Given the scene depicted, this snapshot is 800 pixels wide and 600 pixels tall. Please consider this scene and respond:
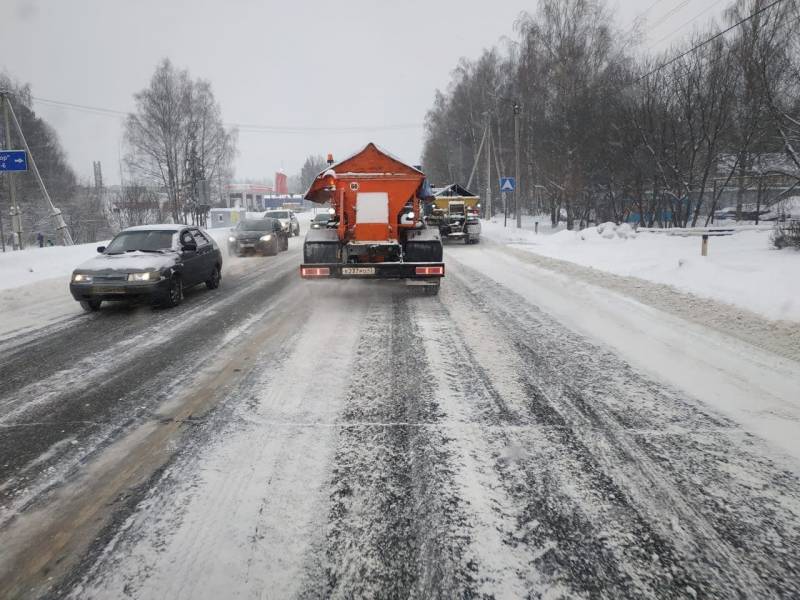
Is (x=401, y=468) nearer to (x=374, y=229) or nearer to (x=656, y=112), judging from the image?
(x=374, y=229)

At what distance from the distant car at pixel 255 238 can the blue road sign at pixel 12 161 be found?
6744mm

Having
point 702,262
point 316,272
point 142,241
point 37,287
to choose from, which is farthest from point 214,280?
point 702,262

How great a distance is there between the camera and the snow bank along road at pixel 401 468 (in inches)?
91.0

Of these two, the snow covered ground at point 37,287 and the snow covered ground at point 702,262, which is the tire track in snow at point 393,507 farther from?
the snow covered ground at point 37,287

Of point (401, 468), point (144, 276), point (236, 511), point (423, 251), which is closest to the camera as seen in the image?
point (236, 511)

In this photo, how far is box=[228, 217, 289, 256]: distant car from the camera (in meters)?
19.3

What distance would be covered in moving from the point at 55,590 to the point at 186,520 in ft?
2.00

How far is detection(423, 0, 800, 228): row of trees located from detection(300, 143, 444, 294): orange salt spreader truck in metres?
13.7

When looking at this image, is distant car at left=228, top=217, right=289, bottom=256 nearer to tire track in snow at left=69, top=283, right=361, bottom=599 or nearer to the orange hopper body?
the orange hopper body

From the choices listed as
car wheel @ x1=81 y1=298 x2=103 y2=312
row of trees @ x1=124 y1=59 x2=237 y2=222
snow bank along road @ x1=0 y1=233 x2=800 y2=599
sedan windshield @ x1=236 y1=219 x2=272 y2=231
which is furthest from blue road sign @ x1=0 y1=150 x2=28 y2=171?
row of trees @ x1=124 y1=59 x2=237 y2=222

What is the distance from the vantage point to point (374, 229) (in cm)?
970

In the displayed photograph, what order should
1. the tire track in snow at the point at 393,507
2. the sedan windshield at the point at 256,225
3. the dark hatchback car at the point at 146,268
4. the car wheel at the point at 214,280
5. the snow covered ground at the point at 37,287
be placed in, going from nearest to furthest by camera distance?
the tire track in snow at the point at 393,507, the snow covered ground at the point at 37,287, the dark hatchback car at the point at 146,268, the car wheel at the point at 214,280, the sedan windshield at the point at 256,225

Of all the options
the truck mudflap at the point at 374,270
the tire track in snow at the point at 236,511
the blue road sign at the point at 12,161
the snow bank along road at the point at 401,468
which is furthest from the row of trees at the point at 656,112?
the blue road sign at the point at 12,161

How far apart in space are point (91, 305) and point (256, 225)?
475 inches
